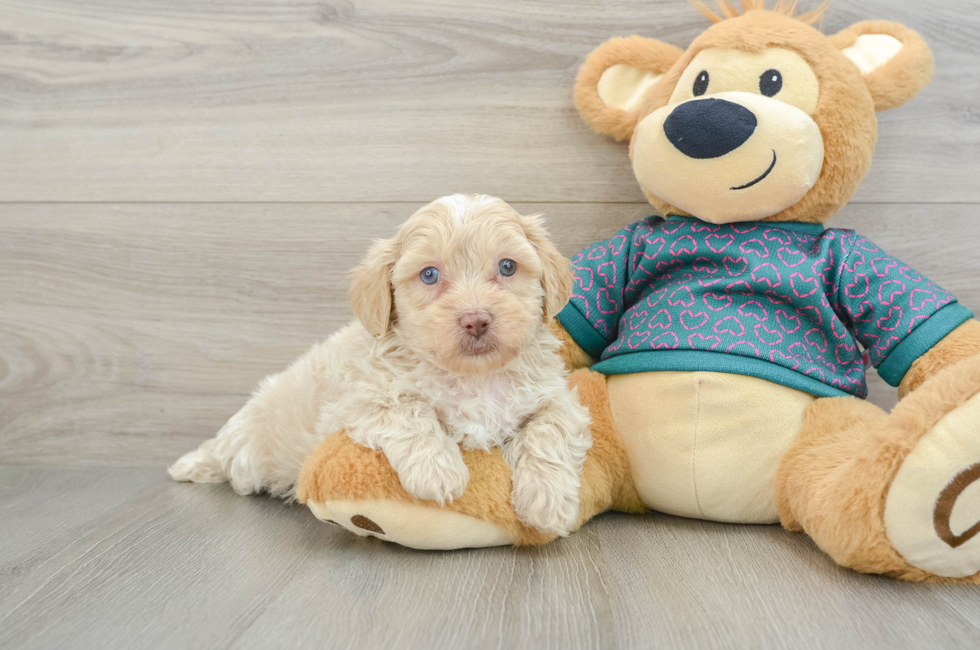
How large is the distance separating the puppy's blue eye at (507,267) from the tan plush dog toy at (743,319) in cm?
29

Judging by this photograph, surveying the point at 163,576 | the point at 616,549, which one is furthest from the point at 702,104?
the point at 163,576

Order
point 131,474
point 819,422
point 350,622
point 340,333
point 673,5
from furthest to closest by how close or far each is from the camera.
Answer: point 131,474, point 673,5, point 340,333, point 819,422, point 350,622

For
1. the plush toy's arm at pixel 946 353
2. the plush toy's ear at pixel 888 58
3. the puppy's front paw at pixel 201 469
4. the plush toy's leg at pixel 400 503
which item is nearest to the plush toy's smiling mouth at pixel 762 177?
the plush toy's ear at pixel 888 58

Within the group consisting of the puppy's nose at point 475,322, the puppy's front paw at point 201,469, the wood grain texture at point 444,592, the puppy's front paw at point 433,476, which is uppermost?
the puppy's nose at point 475,322

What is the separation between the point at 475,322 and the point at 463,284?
0.10m

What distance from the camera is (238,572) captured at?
110 centimetres

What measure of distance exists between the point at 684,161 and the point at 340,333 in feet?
2.45

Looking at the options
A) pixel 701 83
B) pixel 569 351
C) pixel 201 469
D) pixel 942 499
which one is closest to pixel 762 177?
pixel 701 83

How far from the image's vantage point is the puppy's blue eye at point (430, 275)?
1148mm

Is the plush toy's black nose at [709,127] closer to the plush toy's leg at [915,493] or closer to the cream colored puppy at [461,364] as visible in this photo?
the cream colored puppy at [461,364]

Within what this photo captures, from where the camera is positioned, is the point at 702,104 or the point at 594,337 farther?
the point at 594,337

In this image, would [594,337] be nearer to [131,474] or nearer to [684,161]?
[684,161]

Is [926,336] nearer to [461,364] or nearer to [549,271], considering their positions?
[549,271]

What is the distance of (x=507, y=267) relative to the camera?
3.83ft
